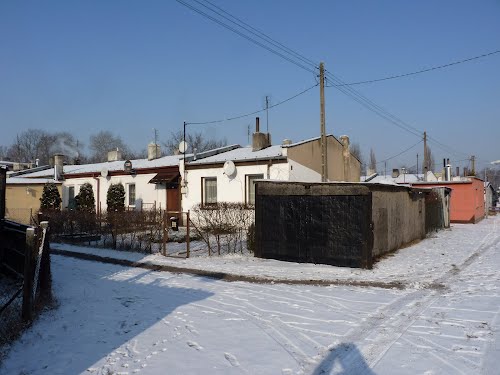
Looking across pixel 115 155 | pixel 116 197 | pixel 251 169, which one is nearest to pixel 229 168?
pixel 251 169

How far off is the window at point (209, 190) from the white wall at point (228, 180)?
257 millimetres

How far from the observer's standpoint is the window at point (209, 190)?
73.0ft

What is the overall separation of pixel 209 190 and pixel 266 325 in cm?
1655

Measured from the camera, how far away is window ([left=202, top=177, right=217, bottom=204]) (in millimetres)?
22250

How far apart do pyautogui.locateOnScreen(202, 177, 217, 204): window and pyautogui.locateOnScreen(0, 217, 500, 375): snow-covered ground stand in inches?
463

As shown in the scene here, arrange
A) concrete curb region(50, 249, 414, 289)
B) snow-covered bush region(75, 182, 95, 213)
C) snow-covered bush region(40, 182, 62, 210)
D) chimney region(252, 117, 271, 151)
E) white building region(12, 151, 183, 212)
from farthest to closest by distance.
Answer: snow-covered bush region(75, 182, 95, 213) → snow-covered bush region(40, 182, 62, 210) → white building region(12, 151, 183, 212) → chimney region(252, 117, 271, 151) → concrete curb region(50, 249, 414, 289)

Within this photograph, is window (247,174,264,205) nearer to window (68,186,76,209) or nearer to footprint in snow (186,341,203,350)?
window (68,186,76,209)

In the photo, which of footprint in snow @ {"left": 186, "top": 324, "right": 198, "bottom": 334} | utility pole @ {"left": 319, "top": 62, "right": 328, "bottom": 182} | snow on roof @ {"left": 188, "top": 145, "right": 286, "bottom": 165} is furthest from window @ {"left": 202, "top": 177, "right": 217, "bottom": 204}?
footprint in snow @ {"left": 186, "top": 324, "right": 198, "bottom": 334}

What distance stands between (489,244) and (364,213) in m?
8.73

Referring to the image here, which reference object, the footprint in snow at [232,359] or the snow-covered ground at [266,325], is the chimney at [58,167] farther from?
the footprint in snow at [232,359]

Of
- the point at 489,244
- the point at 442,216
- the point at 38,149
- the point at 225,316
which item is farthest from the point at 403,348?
the point at 38,149

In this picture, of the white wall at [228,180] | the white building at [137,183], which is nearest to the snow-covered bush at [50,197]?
the white building at [137,183]

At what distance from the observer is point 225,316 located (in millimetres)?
6668

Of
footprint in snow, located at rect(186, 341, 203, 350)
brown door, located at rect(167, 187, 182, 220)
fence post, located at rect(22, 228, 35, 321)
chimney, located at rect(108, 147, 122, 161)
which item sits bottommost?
footprint in snow, located at rect(186, 341, 203, 350)
